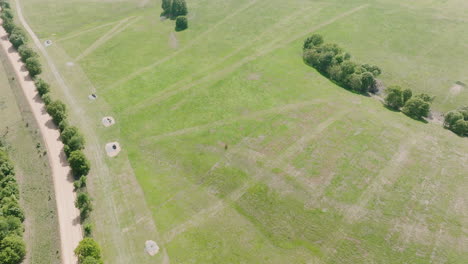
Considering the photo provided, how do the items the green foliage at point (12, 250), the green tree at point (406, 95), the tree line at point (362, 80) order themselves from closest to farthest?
the green foliage at point (12, 250) → the tree line at point (362, 80) → the green tree at point (406, 95)

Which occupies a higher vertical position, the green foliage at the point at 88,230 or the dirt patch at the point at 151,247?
the green foliage at the point at 88,230

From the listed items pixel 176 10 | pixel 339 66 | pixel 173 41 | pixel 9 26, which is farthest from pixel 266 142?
pixel 9 26

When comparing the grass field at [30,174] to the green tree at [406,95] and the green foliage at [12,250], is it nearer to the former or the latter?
the green foliage at [12,250]

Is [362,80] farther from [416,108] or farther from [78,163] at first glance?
[78,163]

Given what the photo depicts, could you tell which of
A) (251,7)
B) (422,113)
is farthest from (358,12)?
(422,113)

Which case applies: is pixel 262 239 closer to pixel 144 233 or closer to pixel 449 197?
pixel 144 233

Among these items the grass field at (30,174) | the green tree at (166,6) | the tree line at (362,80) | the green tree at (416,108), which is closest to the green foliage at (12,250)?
the grass field at (30,174)
